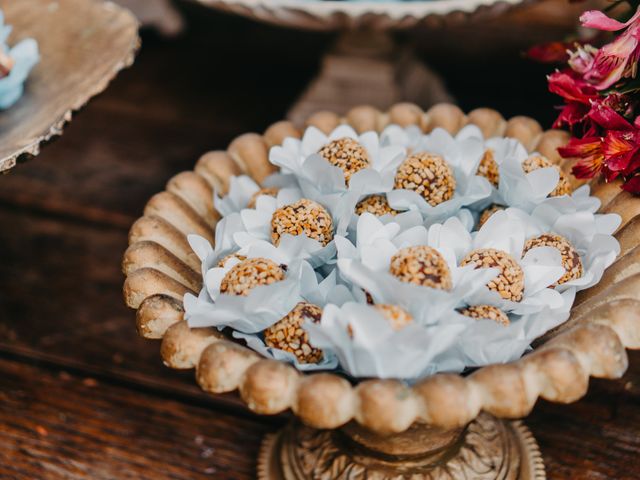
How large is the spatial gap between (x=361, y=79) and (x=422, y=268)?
0.57 metres

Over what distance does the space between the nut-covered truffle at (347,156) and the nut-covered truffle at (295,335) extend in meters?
0.13

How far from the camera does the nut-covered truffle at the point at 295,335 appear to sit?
17.0 inches

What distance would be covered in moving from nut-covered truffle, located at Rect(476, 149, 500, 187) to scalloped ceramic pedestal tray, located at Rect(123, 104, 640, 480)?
0.06m

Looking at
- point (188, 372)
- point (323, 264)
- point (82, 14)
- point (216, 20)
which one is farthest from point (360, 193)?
point (216, 20)

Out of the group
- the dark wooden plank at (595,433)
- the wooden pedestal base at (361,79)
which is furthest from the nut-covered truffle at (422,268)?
the wooden pedestal base at (361,79)

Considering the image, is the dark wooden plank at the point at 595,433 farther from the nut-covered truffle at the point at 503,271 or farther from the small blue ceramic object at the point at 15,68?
the small blue ceramic object at the point at 15,68

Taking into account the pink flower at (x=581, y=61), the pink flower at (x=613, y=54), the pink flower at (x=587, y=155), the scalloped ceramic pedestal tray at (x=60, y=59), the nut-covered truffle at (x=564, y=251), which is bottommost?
the scalloped ceramic pedestal tray at (x=60, y=59)

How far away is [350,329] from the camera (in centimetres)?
40

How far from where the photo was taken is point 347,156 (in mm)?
532

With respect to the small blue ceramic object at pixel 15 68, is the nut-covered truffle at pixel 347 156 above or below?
above

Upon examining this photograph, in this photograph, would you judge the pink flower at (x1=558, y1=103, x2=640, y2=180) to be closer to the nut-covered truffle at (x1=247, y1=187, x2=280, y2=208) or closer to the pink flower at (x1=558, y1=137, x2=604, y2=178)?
the pink flower at (x1=558, y1=137, x2=604, y2=178)

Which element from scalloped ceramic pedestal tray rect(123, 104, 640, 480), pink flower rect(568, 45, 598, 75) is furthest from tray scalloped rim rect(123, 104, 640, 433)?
pink flower rect(568, 45, 598, 75)

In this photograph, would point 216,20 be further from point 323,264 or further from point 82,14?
point 323,264

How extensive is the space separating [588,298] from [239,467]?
12.0 inches
